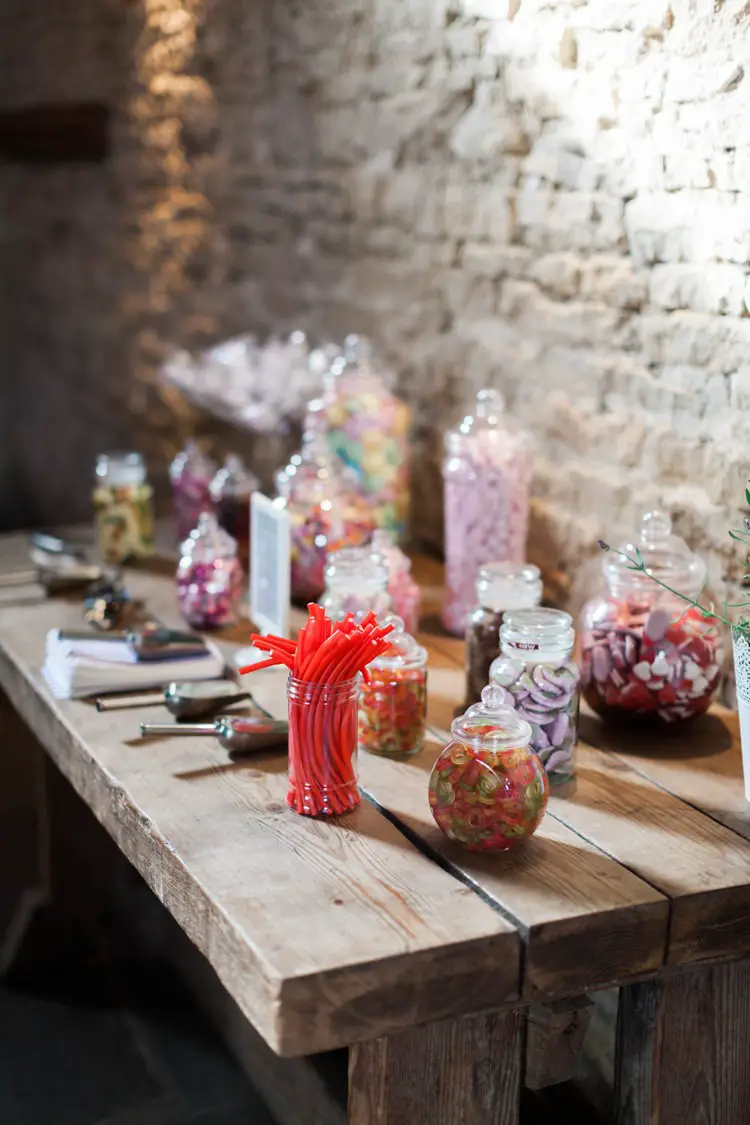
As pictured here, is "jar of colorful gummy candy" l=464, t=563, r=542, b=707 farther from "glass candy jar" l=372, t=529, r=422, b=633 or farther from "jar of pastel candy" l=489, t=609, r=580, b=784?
"glass candy jar" l=372, t=529, r=422, b=633

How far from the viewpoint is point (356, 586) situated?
7.41ft

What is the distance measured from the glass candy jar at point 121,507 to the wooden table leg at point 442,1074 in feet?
5.36

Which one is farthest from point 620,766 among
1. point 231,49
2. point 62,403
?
point 62,403

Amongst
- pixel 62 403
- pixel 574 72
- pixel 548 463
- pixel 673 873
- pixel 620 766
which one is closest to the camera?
pixel 673 873

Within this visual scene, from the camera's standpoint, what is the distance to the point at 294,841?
1791 millimetres

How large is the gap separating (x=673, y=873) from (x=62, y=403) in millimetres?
4010

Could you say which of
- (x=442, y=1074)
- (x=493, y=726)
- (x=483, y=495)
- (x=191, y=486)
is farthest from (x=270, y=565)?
(x=442, y=1074)

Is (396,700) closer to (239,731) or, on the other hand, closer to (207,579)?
(239,731)

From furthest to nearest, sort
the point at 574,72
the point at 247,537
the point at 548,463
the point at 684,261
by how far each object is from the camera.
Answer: the point at 247,537 → the point at 548,463 → the point at 574,72 → the point at 684,261

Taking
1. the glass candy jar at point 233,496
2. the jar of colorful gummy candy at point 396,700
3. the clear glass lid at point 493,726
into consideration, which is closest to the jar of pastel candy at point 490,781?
the clear glass lid at point 493,726

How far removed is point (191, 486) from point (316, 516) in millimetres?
501

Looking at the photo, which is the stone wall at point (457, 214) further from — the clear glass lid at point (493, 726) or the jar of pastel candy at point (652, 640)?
the clear glass lid at point (493, 726)

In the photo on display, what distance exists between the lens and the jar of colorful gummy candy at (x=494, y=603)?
2129mm

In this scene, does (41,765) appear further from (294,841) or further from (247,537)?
(294,841)
